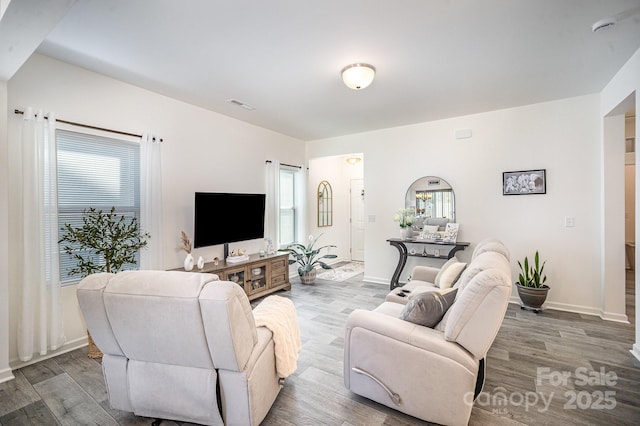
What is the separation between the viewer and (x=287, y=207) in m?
5.67

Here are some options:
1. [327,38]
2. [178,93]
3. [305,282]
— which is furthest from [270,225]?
[327,38]

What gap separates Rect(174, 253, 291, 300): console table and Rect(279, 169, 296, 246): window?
87cm

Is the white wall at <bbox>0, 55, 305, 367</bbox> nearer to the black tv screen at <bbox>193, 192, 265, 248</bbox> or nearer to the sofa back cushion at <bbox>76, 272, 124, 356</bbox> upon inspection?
the black tv screen at <bbox>193, 192, 265, 248</bbox>

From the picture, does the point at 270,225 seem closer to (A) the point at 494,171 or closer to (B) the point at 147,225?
(B) the point at 147,225

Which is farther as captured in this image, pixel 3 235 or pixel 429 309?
pixel 3 235

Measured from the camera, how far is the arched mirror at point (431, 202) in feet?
14.7

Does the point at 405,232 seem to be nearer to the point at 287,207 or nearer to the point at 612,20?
the point at 287,207

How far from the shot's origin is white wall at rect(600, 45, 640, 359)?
252 centimetres

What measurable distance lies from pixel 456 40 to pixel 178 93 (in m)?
3.04

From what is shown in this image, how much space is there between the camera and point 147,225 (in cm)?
327

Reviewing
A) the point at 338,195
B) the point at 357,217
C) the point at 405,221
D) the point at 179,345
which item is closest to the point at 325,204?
the point at 338,195

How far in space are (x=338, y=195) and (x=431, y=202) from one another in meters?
2.96

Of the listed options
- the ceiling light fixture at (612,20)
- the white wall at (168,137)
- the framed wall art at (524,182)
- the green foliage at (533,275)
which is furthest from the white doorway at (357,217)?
the ceiling light fixture at (612,20)

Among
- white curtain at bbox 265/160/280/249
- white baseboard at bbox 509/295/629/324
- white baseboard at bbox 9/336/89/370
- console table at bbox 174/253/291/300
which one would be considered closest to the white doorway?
white curtain at bbox 265/160/280/249
